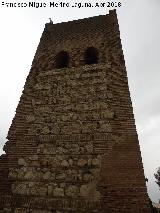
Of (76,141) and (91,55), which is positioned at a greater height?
(91,55)

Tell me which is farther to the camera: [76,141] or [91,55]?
[91,55]

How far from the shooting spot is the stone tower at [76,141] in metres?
5.62

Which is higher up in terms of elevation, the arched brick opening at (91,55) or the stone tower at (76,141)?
the arched brick opening at (91,55)

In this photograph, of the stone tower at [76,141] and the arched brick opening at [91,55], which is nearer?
the stone tower at [76,141]

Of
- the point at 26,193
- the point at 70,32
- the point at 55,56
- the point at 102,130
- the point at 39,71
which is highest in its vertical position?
the point at 70,32

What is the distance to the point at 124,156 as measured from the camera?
5.86 metres

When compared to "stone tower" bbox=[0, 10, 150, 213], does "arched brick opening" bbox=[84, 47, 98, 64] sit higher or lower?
higher

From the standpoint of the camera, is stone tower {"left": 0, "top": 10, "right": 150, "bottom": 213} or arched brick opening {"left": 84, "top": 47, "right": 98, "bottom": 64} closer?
stone tower {"left": 0, "top": 10, "right": 150, "bottom": 213}

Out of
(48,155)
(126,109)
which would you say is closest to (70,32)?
(126,109)

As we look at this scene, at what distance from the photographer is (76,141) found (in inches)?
250

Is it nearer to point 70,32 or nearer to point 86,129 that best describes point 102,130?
point 86,129

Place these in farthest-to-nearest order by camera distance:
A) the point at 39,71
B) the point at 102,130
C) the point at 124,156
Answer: the point at 39,71
the point at 102,130
the point at 124,156

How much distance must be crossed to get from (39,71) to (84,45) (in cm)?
162

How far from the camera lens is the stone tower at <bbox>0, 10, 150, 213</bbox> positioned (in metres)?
5.62
